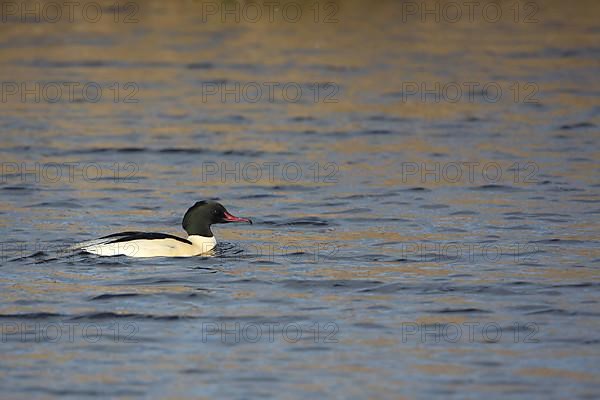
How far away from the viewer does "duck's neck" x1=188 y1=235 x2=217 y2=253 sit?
48.4 ft

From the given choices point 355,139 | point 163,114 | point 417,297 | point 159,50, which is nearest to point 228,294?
point 417,297

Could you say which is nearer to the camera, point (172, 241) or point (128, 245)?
point (128, 245)

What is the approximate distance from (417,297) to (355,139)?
27.0ft

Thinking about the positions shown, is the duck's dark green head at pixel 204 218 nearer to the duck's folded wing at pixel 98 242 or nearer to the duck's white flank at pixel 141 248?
the duck's white flank at pixel 141 248

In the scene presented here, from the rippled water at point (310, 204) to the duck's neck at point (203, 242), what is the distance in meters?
0.18

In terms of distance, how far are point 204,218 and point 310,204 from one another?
2.58 metres

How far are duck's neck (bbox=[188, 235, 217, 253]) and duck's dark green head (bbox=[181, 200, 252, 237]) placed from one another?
0.04 m

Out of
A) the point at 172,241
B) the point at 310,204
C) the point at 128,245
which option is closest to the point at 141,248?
the point at 128,245

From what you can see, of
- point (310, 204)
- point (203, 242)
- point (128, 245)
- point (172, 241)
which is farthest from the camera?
point (310, 204)

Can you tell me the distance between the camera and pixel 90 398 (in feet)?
32.4

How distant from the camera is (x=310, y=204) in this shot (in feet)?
56.3

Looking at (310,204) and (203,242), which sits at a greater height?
(310,204)

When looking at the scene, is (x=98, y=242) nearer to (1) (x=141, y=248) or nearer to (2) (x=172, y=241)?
(1) (x=141, y=248)

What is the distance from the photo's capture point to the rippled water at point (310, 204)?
35.2ft
